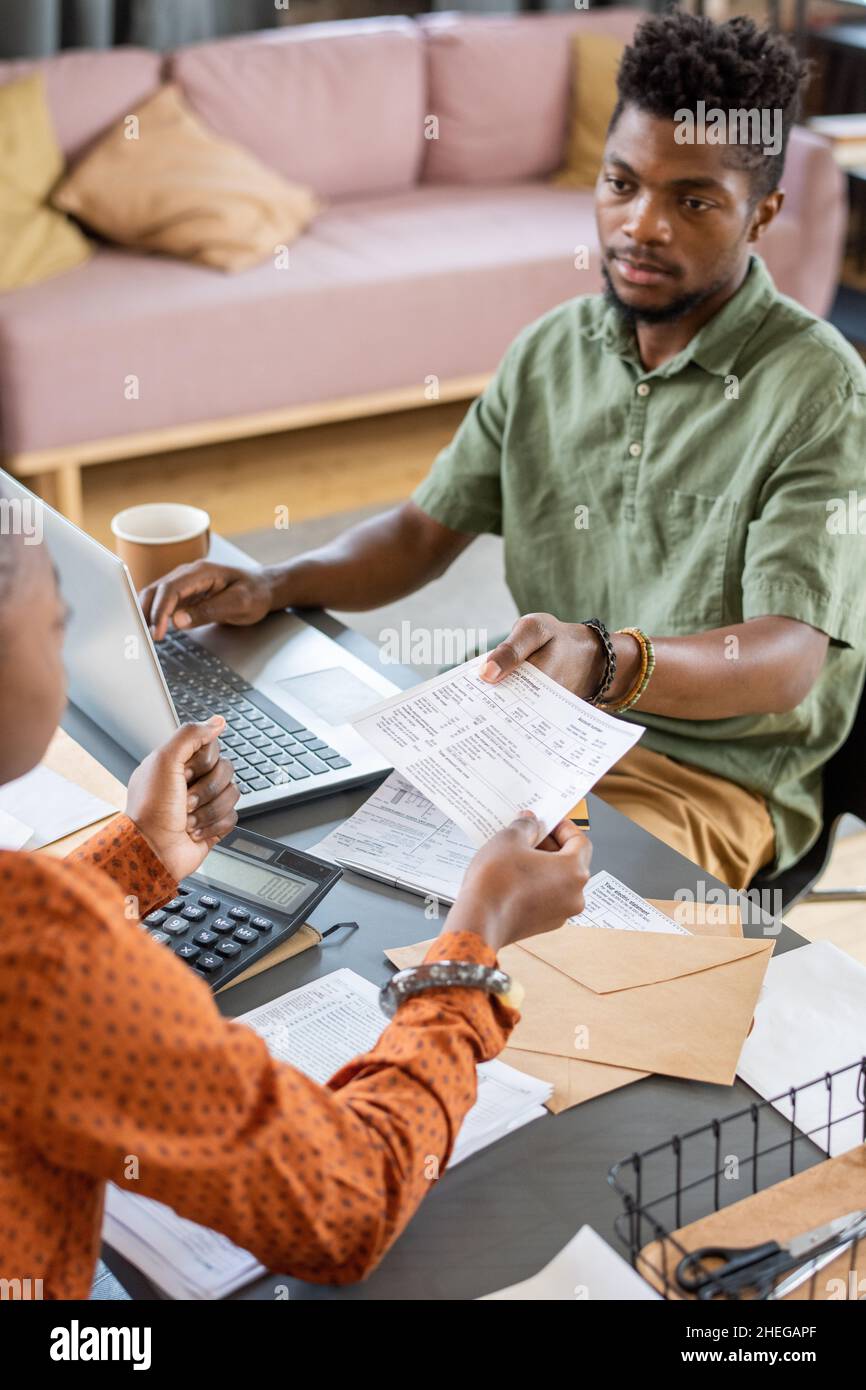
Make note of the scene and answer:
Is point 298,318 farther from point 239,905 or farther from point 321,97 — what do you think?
point 239,905

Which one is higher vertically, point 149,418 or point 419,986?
point 419,986

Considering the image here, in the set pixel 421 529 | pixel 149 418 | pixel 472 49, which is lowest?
pixel 149 418

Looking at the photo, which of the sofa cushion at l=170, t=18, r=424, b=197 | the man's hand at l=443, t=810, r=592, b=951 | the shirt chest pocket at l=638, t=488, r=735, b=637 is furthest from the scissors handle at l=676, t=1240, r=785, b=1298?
the sofa cushion at l=170, t=18, r=424, b=197

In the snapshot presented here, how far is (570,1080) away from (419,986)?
18 centimetres

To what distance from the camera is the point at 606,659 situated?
140 centimetres

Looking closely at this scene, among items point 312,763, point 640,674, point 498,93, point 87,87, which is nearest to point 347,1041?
point 312,763

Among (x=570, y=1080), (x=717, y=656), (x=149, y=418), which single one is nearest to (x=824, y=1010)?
(x=570, y=1080)

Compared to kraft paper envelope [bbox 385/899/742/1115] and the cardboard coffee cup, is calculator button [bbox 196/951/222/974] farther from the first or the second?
the cardboard coffee cup

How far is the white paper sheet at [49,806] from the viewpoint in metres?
1.36

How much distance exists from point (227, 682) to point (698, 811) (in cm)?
52
